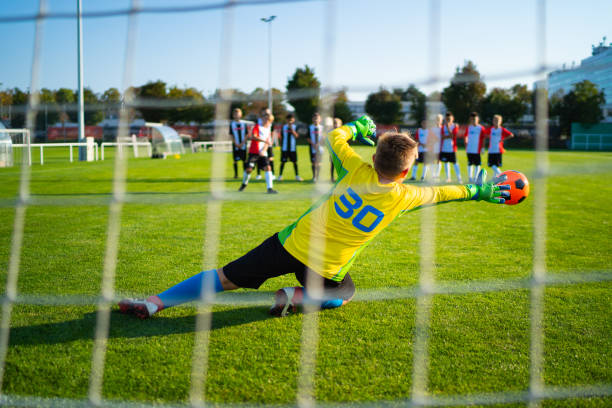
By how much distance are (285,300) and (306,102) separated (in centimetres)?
460

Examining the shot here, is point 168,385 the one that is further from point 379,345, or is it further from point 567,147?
point 567,147

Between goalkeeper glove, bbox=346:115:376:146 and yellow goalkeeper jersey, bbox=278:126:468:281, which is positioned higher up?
goalkeeper glove, bbox=346:115:376:146

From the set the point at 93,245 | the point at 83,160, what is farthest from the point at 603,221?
the point at 83,160

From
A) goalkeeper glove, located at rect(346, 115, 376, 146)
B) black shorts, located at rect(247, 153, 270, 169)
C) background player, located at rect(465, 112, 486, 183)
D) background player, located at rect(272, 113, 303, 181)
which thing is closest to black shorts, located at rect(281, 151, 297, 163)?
background player, located at rect(272, 113, 303, 181)

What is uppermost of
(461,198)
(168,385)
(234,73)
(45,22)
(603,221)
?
(45,22)

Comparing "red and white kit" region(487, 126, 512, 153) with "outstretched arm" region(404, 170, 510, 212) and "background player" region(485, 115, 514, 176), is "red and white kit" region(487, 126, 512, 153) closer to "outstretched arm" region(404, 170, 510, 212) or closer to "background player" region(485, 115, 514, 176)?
"background player" region(485, 115, 514, 176)

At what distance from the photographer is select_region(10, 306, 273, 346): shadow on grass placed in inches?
94.0

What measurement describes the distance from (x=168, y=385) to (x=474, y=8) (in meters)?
2.50

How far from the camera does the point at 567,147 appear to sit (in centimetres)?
3162

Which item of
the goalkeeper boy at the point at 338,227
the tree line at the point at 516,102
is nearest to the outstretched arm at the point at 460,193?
the goalkeeper boy at the point at 338,227

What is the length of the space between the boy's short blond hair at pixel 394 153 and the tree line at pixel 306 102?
0.49m

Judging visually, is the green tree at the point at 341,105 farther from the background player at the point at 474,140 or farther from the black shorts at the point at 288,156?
the background player at the point at 474,140

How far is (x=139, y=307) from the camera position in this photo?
2.58 m

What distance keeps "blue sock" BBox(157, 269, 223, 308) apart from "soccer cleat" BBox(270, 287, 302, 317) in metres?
0.34
